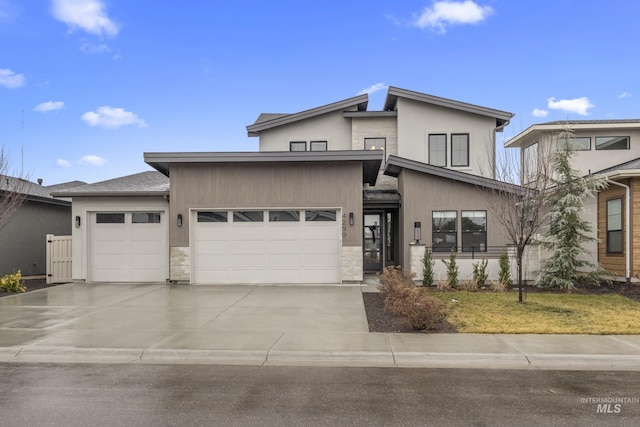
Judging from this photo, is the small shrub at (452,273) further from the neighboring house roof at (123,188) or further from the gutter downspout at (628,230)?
the neighboring house roof at (123,188)

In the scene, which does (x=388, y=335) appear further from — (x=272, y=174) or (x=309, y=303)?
(x=272, y=174)

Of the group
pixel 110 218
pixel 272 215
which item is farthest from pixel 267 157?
pixel 110 218

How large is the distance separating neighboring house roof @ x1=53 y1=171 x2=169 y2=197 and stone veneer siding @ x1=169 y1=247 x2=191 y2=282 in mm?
2120

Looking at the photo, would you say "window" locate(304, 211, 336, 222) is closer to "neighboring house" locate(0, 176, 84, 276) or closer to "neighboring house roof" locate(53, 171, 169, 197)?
"neighboring house roof" locate(53, 171, 169, 197)

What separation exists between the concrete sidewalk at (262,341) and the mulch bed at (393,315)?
30 centimetres

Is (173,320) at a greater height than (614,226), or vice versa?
(614,226)

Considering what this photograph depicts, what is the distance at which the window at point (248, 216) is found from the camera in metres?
14.2

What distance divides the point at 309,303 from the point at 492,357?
527 centimetres

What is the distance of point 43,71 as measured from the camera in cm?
2036

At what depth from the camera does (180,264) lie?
14.0 m

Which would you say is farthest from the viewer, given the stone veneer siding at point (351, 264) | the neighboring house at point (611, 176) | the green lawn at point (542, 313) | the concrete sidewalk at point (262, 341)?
the stone veneer siding at point (351, 264)

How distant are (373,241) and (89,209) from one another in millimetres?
11040

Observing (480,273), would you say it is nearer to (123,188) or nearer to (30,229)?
(123,188)

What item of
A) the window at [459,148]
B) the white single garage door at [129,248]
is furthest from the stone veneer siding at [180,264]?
the window at [459,148]
